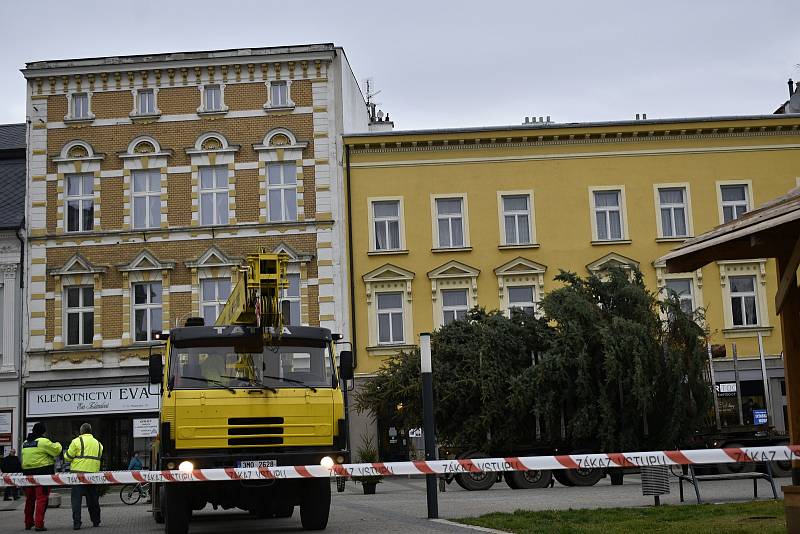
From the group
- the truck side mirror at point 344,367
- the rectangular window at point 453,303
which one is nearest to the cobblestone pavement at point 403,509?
the truck side mirror at point 344,367

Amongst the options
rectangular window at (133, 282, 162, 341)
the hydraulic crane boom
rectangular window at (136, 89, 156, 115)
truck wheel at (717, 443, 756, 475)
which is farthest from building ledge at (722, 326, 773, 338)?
the hydraulic crane boom

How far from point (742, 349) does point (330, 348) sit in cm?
2450

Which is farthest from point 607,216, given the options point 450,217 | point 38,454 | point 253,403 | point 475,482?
point 253,403

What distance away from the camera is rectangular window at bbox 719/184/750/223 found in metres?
37.4

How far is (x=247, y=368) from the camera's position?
14.9m

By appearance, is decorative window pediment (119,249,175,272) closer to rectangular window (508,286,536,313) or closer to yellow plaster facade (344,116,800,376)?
yellow plaster facade (344,116,800,376)

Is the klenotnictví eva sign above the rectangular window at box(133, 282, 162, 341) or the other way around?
the other way around

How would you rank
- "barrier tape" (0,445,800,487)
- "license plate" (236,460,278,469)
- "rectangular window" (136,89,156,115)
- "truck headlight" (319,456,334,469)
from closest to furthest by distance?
"barrier tape" (0,445,800,487) → "license plate" (236,460,278,469) → "truck headlight" (319,456,334,469) → "rectangular window" (136,89,156,115)

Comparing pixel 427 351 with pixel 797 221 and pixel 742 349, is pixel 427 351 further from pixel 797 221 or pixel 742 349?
pixel 742 349

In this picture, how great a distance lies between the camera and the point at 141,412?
3616 centimetres

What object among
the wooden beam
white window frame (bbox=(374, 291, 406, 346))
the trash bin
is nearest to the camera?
the wooden beam

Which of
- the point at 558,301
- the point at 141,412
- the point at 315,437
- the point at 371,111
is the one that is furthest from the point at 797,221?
the point at 371,111

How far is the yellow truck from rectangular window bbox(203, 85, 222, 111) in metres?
23.1

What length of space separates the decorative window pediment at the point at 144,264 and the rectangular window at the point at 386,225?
673 cm
